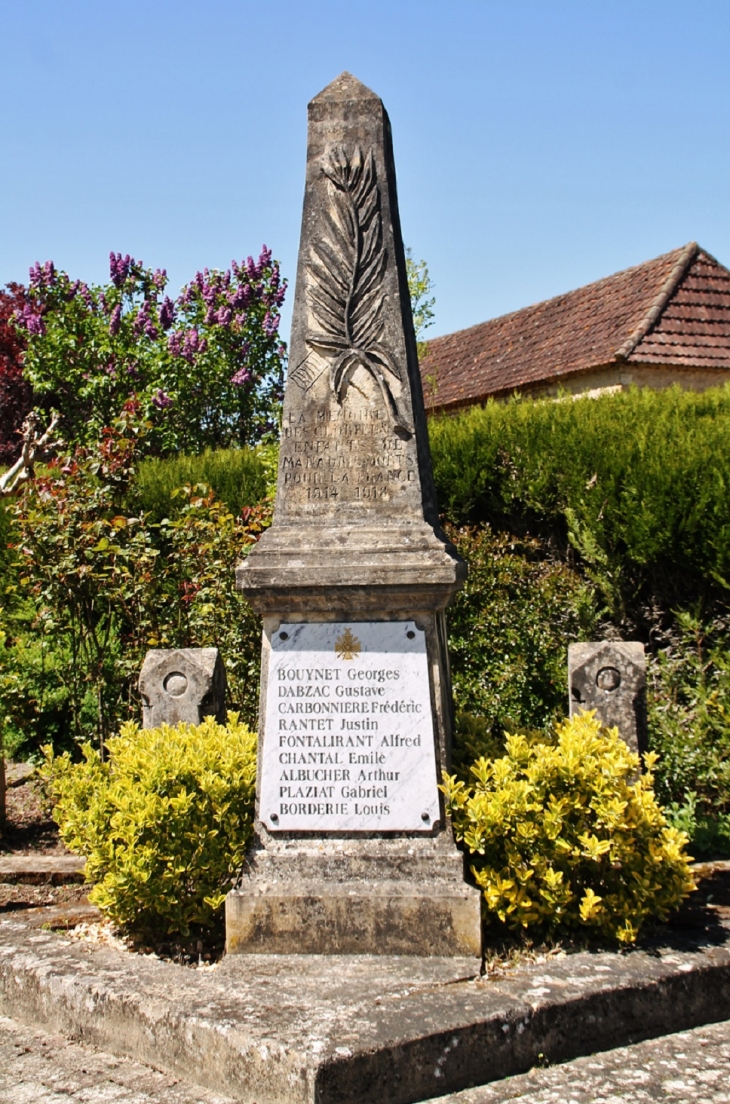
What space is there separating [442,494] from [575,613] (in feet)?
6.21

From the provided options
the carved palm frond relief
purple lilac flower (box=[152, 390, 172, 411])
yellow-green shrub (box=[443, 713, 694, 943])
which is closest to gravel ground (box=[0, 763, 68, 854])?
yellow-green shrub (box=[443, 713, 694, 943])

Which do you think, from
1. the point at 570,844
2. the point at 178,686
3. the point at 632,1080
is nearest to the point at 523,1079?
the point at 632,1080

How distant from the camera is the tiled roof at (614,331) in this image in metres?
16.3

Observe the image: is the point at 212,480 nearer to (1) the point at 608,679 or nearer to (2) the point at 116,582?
(2) the point at 116,582

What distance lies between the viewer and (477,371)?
2014cm

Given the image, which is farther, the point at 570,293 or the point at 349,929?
the point at 570,293

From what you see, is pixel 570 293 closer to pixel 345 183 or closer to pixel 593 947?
pixel 345 183

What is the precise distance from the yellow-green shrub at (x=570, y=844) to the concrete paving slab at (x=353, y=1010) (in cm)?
19

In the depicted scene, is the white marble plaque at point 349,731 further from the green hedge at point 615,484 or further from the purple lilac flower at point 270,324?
the purple lilac flower at point 270,324

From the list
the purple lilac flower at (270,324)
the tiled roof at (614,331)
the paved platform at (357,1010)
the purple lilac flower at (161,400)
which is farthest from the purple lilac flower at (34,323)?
the paved platform at (357,1010)

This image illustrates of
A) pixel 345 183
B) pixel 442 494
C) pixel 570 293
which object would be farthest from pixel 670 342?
pixel 345 183

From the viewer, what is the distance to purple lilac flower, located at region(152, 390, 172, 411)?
1423cm

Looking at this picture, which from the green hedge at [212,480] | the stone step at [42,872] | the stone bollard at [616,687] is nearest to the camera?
the stone bollard at [616,687]

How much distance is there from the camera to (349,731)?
422 cm
